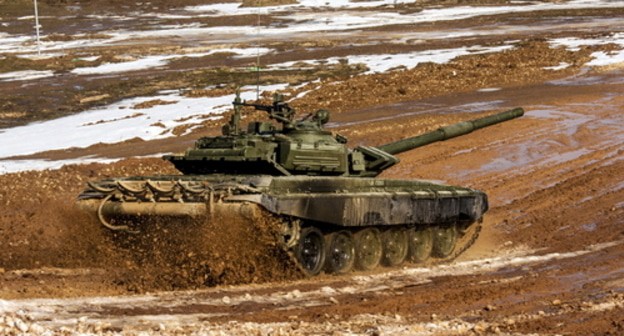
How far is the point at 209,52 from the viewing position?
55125 millimetres

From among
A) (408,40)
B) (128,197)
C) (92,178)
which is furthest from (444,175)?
(408,40)

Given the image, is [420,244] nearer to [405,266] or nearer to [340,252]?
[405,266]

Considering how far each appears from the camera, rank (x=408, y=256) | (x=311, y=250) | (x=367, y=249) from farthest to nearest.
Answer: (x=408, y=256)
(x=367, y=249)
(x=311, y=250)

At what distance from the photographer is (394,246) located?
1719 centimetres

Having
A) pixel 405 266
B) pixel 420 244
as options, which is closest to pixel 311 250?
pixel 405 266

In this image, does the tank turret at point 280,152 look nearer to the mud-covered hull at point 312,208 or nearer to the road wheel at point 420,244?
the mud-covered hull at point 312,208

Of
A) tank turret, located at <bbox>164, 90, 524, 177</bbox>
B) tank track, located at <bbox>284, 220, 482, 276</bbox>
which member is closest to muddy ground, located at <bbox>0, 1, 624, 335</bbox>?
tank track, located at <bbox>284, 220, 482, 276</bbox>

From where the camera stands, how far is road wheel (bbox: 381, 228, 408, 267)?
16969mm

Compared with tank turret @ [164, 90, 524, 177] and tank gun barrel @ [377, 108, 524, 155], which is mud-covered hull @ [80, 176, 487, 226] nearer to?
tank turret @ [164, 90, 524, 177]

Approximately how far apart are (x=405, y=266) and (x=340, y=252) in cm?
186

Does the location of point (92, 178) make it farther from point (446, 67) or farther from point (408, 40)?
point (408, 40)

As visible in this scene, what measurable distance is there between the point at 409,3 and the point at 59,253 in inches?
2719

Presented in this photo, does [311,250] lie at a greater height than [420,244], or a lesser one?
greater

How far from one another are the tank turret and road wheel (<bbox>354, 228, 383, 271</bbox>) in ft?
3.43
